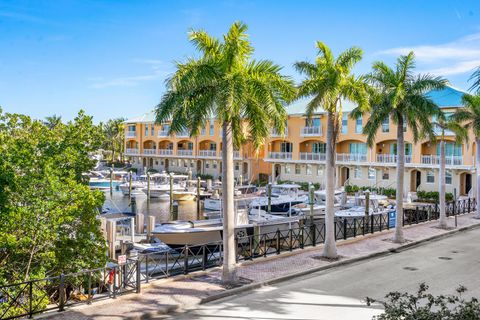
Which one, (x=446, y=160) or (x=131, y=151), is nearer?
(x=446, y=160)

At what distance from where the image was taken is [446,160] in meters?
44.1

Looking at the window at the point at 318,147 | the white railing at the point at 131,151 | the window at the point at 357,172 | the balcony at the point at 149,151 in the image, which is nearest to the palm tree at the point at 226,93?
the window at the point at 357,172

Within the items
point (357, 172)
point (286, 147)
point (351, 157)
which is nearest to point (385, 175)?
point (357, 172)

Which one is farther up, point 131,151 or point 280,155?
point 131,151

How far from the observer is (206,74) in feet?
47.0

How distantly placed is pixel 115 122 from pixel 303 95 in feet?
296

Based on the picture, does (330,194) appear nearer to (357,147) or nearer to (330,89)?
(330,89)

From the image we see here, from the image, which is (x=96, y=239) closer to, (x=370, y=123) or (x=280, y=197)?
(x=370, y=123)

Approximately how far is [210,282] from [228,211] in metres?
2.53

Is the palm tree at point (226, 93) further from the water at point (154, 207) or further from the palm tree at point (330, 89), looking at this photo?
the water at point (154, 207)

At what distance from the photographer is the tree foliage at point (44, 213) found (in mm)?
12703

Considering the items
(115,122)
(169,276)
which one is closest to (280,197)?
(169,276)

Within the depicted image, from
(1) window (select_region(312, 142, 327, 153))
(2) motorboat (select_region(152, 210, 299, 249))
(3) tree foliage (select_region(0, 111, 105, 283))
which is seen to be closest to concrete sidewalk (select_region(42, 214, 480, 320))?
(3) tree foliage (select_region(0, 111, 105, 283))

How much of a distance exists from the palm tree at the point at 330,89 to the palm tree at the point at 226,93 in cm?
267
